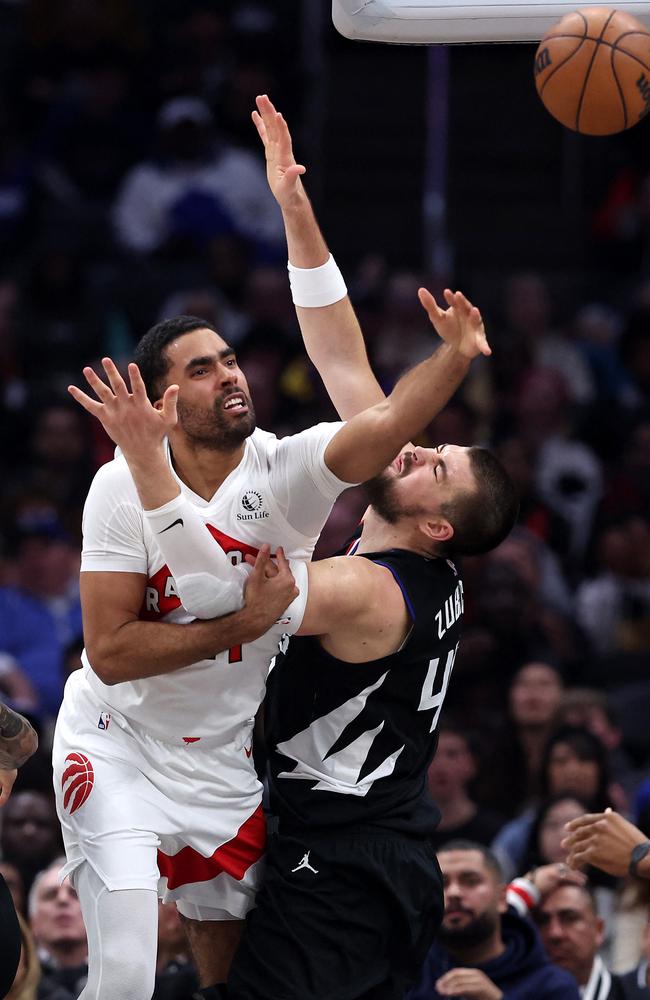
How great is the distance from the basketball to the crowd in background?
3.03m

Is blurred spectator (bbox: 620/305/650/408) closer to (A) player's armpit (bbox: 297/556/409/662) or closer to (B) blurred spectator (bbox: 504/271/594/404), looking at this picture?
(B) blurred spectator (bbox: 504/271/594/404)

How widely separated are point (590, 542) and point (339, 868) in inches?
229

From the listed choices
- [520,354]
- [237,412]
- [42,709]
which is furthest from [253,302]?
[237,412]

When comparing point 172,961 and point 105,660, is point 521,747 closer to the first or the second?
point 172,961


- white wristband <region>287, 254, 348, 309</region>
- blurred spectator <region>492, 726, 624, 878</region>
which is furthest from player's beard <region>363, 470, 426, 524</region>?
blurred spectator <region>492, 726, 624, 878</region>

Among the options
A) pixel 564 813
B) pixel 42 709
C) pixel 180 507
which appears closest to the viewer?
pixel 180 507

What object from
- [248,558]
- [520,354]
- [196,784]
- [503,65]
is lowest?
[196,784]

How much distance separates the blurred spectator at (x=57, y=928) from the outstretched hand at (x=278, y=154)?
9.68ft

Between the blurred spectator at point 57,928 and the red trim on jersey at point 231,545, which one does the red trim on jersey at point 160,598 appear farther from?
the blurred spectator at point 57,928

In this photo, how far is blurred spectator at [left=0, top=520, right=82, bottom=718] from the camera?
9367 millimetres

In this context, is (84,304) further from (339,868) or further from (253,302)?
(339,868)

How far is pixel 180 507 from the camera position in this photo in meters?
4.60

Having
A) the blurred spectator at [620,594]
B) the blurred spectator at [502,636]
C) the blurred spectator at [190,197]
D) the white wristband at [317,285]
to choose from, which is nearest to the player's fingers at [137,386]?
the white wristband at [317,285]

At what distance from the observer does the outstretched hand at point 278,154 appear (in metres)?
5.43
